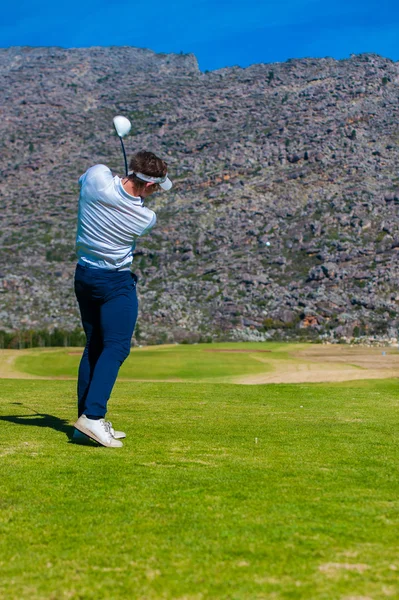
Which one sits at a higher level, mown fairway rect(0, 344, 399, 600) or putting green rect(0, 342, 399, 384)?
mown fairway rect(0, 344, 399, 600)

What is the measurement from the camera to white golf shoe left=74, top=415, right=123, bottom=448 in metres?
5.62

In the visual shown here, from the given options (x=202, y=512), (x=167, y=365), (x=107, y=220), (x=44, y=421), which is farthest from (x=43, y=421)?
(x=167, y=365)

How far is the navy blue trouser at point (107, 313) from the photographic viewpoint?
20.3 ft

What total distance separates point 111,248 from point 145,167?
2.29 feet

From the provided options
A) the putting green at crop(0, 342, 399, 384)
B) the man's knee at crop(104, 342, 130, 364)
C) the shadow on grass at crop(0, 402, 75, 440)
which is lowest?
the putting green at crop(0, 342, 399, 384)

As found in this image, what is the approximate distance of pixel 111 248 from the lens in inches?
250

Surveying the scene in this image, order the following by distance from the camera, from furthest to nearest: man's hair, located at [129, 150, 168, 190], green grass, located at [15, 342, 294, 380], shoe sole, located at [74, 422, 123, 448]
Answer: green grass, located at [15, 342, 294, 380], man's hair, located at [129, 150, 168, 190], shoe sole, located at [74, 422, 123, 448]

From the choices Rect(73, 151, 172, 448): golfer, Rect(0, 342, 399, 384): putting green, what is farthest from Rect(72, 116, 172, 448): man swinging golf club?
Rect(0, 342, 399, 384): putting green

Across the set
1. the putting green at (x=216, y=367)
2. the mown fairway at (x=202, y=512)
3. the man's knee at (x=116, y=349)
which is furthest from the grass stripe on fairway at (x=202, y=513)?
the putting green at (x=216, y=367)

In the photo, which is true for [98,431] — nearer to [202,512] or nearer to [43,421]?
[43,421]

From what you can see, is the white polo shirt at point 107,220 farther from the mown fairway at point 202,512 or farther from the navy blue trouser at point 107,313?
the mown fairway at point 202,512

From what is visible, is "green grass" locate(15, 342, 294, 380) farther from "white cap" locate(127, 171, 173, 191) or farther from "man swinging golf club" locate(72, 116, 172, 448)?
"white cap" locate(127, 171, 173, 191)

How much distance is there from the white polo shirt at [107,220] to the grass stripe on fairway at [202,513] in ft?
4.72

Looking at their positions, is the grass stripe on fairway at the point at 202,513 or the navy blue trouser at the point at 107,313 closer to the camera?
the grass stripe on fairway at the point at 202,513
